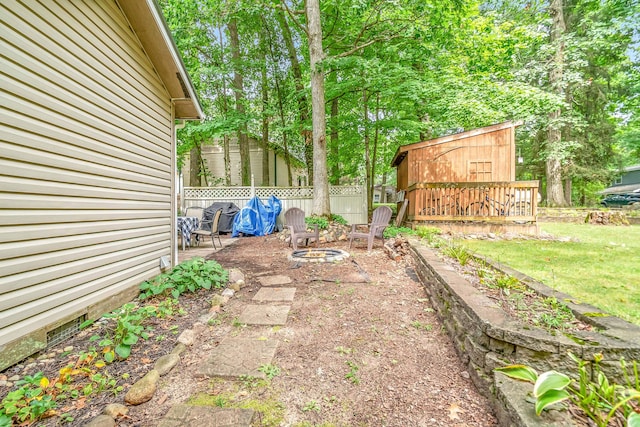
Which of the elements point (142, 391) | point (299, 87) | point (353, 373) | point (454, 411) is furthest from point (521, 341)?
point (299, 87)

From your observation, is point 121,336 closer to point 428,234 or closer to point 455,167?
point 428,234

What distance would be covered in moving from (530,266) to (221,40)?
48.2 ft

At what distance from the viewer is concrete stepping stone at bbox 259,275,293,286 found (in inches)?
150

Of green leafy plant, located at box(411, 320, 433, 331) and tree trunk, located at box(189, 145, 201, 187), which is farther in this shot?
tree trunk, located at box(189, 145, 201, 187)

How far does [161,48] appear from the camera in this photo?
3.74 metres

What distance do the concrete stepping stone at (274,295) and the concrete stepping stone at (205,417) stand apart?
1658mm

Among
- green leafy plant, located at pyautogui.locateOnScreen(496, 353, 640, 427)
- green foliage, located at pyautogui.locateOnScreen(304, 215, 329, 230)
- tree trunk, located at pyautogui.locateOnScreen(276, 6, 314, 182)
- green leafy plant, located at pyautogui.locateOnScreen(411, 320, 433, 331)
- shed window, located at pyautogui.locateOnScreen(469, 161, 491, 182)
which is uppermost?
tree trunk, located at pyautogui.locateOnScreen(276, 6, 314, 182)

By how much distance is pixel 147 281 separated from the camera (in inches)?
145

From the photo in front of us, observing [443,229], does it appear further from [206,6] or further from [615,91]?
[615,91]

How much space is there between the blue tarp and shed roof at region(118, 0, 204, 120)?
447cm

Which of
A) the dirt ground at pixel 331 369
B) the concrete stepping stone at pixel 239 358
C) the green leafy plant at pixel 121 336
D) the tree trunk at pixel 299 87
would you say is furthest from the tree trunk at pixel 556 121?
the green leafy plant at pixel 121 336

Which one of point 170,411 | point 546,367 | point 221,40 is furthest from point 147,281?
point 221,40

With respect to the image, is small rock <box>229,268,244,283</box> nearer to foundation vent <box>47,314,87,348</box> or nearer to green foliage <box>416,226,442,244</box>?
foundation vent <box>47,314,87,348</box>

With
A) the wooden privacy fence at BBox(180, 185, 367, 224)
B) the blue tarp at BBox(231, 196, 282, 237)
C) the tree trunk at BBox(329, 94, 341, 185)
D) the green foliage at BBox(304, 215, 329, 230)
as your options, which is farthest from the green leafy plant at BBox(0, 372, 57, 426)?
the tree trunk at BBox(329, 94, 341, 185)
